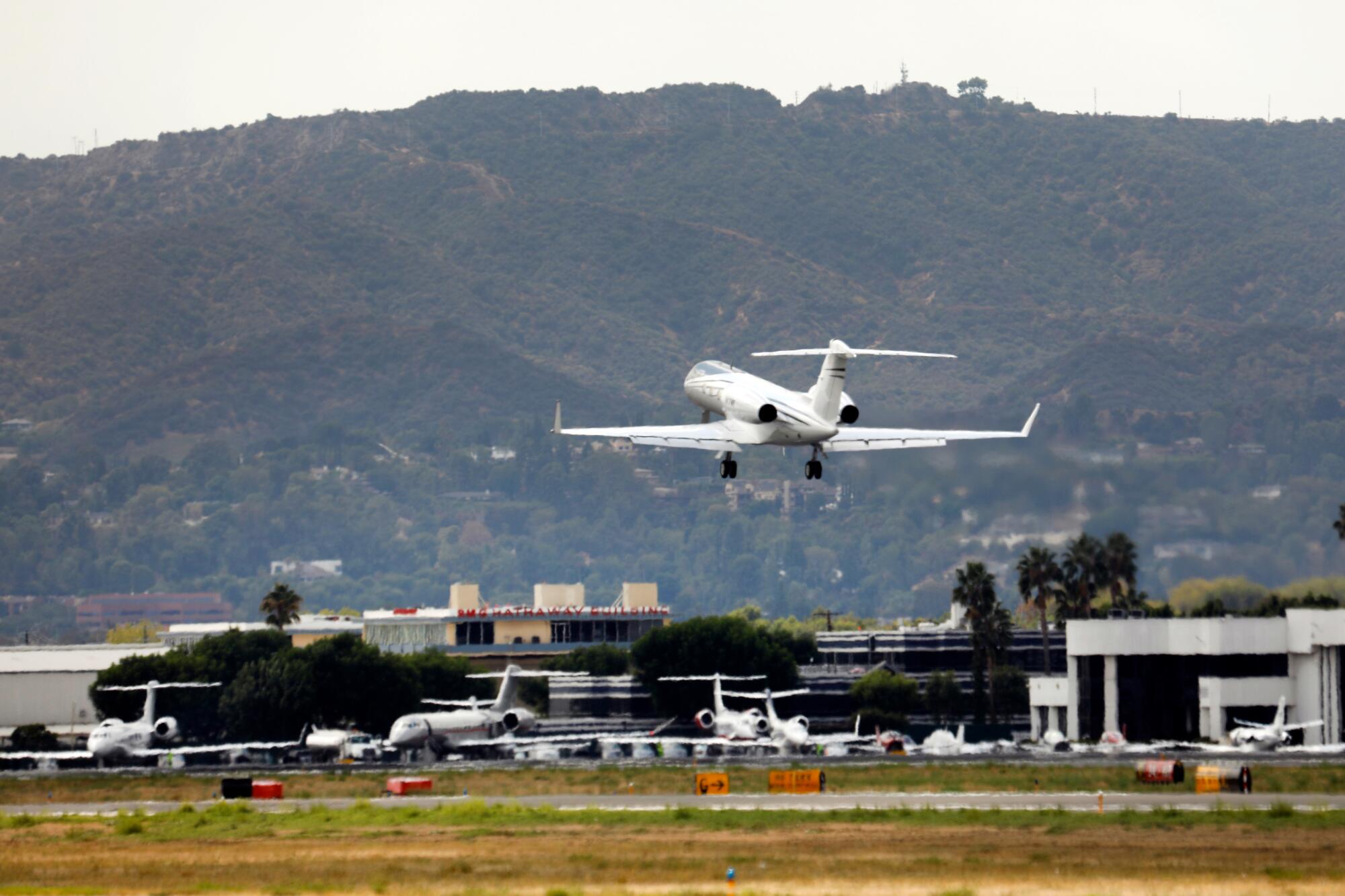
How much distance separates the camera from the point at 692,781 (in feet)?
417

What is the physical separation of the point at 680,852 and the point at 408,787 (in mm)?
41890

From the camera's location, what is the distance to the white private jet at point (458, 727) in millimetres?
162275

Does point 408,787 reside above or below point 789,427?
below

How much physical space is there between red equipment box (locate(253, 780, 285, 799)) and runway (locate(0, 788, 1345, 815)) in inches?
38.0

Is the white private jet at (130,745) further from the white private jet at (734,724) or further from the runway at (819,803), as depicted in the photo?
the runway at (819,803)

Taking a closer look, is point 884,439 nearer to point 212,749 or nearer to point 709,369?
point 709,369

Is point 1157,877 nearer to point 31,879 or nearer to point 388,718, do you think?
point 31,879

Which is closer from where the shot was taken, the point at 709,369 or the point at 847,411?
the point at 847,411

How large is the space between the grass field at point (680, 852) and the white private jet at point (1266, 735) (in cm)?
6088

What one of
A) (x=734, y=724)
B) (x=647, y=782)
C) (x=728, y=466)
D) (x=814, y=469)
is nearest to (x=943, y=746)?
(x=734, y=724)

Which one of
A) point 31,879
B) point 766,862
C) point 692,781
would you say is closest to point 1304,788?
point 692,781

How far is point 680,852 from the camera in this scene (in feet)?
273

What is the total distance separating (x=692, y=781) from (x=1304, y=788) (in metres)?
33.5

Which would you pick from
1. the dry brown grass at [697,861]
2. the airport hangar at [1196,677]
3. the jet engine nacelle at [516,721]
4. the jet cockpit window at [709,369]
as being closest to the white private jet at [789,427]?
the jet cockpit window at [709,369]
